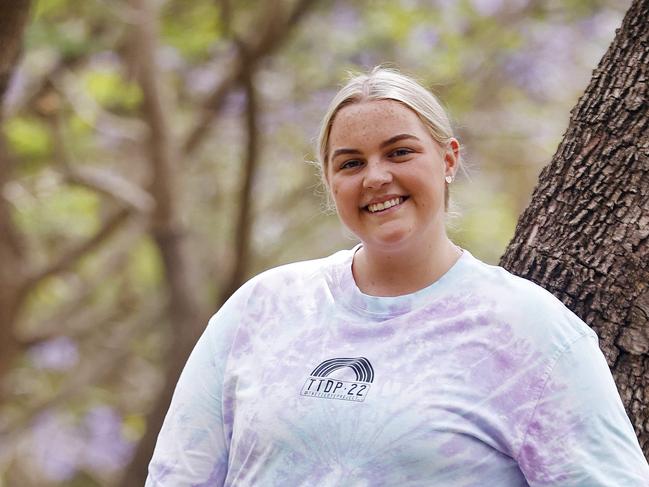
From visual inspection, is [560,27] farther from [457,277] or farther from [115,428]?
[457,277]

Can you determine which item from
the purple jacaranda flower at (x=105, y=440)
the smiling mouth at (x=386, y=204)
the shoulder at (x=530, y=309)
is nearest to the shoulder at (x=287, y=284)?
the smiling mouth at (x=386, y=204)

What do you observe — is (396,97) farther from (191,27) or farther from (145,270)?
(145,270)

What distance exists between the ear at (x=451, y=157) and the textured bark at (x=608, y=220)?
0.34m

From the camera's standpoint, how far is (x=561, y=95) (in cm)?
A: 827

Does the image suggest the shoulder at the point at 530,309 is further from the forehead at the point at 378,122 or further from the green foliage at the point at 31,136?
the green foliage at the point at 31,136

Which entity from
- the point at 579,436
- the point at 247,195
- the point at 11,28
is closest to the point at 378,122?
the point at 579,436

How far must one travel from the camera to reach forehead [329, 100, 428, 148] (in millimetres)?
A: 2295

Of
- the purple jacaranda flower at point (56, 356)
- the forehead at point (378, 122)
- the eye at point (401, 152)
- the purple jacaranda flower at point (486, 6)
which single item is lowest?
the purple jacaranda flower at point (56, 356)

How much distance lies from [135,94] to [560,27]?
8.82ft

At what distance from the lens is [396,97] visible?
2.32m

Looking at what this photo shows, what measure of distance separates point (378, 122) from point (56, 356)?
6410 mm

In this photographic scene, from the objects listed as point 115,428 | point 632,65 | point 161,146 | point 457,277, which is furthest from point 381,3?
point 457,277

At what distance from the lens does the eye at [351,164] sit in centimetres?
233

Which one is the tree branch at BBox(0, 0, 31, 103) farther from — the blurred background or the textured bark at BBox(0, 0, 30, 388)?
the textured bark at BBox(0, 0, 30, 388)
